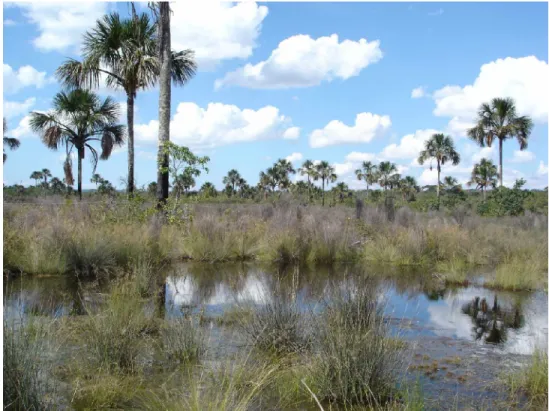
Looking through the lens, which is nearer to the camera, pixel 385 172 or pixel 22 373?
pixel 22 373

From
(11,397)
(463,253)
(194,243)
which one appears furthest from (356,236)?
(11,397)

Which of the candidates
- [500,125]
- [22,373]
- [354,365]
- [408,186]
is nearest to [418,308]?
[354,365]

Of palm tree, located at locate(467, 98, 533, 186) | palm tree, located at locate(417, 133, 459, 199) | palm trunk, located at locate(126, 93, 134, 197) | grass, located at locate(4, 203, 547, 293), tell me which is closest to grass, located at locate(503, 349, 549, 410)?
grass, located at locate(4, 203, 547, 293)

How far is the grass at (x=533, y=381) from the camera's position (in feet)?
17.2

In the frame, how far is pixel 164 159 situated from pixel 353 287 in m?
11.9

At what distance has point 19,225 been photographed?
44.3 feet

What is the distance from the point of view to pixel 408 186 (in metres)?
74.5

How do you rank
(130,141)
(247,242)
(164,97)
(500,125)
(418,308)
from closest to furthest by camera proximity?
(418,308)
(247,242)
(164,97)
(130,141)
(500,125)

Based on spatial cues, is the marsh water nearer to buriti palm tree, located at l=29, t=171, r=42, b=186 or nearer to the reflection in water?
the reflection in water

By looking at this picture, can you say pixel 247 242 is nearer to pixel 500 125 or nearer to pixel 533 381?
pixel 533 381

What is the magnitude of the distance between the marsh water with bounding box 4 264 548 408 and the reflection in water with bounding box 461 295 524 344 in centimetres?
1

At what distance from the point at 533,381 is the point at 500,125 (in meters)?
43.1

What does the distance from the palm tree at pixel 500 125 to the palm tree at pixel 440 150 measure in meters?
13.1

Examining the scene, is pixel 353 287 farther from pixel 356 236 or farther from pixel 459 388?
pixel 356 236
